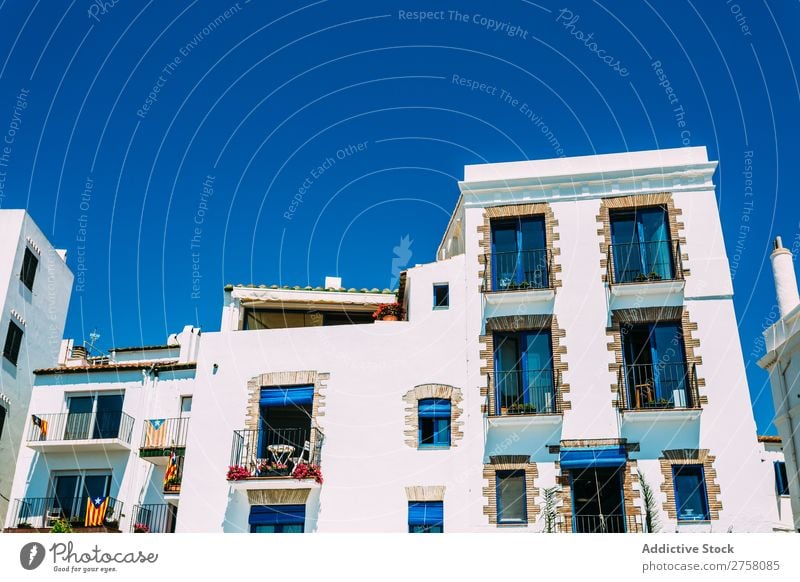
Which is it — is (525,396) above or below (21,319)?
below

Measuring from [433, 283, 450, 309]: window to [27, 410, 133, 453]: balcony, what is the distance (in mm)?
11430

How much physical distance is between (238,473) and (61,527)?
20.6ft

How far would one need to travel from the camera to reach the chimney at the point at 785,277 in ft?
91.3

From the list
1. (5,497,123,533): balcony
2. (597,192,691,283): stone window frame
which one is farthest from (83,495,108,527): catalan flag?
(597,192,691,283): stone window frame

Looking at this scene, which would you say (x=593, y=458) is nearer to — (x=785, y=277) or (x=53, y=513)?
(x=785, y=277)

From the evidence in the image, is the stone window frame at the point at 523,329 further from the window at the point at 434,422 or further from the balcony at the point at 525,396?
the window at the point at 434,422

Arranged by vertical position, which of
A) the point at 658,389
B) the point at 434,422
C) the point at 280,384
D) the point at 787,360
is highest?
the point at 787,360

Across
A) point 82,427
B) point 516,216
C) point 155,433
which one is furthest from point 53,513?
point 516,216

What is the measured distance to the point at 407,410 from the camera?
2558 cm

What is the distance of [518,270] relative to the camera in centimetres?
2661

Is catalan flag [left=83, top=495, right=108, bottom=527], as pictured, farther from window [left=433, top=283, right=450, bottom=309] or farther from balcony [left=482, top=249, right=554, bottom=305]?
balcony [left=482, top=249, right=554, bottom=305]
